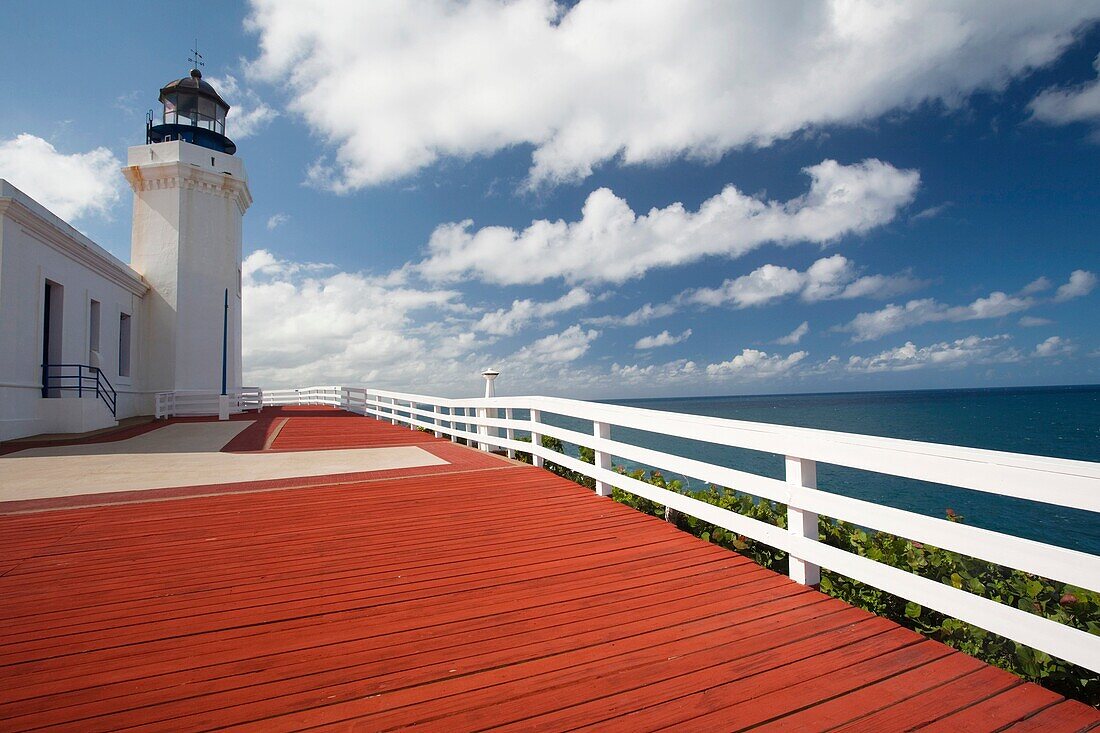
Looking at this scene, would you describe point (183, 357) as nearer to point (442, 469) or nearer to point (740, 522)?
point (442, 469)

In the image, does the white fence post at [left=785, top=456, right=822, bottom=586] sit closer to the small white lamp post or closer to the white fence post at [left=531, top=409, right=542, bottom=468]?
the white fence post at [left=531, top=409, right=542, bottom=468]

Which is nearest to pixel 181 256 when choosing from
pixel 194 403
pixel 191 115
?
pixel 194 403

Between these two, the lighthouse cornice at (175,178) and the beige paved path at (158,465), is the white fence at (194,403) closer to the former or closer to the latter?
the lighthouse cornice at (175,178)

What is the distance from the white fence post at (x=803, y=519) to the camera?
324 centimetres

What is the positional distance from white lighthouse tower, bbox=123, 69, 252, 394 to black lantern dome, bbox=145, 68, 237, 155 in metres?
0.08

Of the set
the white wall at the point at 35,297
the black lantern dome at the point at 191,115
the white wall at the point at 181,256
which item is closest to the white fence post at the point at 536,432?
the white wall at the point at 35,297

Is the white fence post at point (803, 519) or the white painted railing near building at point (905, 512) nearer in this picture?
the white painted railing near building at point (905, 512)

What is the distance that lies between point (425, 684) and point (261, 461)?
7.30 metres

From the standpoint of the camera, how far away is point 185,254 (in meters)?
19.5

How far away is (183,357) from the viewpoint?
19203 mm

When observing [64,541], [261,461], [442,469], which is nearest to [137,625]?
[64,541]

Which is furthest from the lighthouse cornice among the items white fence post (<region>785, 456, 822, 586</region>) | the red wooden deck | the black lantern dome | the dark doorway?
white fence post (<region>785, 456, 822, 586</region>)

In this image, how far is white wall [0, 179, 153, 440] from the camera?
11031 mm

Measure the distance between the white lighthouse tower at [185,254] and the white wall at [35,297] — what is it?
126 inches
